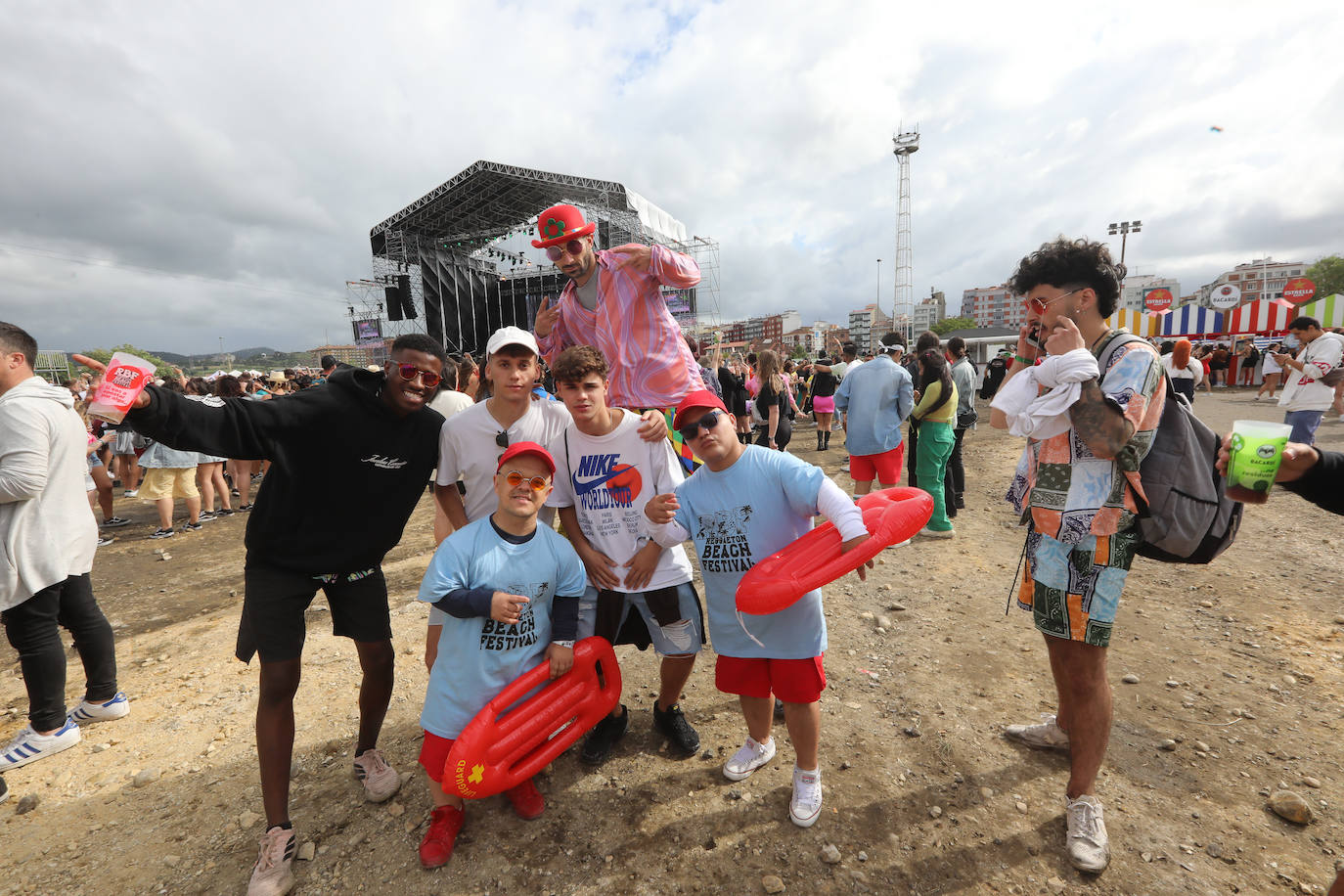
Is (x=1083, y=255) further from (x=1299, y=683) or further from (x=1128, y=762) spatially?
(x=1299, y=683)

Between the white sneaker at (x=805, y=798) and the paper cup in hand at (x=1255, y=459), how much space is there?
1.85m

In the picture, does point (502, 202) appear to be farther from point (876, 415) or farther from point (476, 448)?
point (476, 448)

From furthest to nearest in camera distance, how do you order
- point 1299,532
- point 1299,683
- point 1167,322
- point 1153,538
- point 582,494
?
point 1167,322 → point 1299,532 → point 1299,683 → point 582,494 → point 1153,538

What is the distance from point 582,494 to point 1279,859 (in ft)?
10.2

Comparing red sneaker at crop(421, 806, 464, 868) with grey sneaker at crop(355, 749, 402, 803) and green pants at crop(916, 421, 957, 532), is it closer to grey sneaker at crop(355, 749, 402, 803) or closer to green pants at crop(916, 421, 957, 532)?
grey sneaker at crop(355, 749, 402, 803)

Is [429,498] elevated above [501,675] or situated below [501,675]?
below

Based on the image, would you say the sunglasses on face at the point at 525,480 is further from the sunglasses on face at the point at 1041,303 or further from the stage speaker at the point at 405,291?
the stage speaker at the point at 405,291

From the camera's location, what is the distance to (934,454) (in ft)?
18.5

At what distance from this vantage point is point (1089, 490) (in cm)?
213

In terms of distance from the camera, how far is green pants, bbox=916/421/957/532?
18.3 feet

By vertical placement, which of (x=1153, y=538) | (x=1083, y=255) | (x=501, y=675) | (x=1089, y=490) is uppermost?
(x=1083, y=255)

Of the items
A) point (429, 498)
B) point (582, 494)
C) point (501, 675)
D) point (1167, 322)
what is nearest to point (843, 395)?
point (582, 494)

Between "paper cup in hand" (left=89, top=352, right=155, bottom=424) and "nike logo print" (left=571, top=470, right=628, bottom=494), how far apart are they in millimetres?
1531

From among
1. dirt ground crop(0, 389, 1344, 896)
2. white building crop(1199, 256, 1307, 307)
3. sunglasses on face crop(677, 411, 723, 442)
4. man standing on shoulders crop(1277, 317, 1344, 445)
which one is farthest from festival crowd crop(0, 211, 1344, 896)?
white building crop(1199, 256, 1307, 307)
